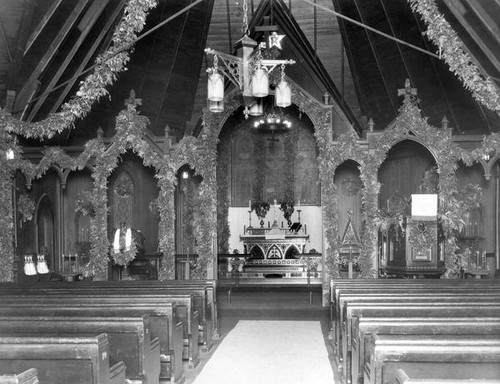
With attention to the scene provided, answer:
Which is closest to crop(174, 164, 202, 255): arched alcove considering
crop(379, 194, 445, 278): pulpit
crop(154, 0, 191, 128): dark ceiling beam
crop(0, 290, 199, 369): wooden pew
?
crop(154, 0, 191, 128): dark ceiling beam

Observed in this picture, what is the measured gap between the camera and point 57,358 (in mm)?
3623

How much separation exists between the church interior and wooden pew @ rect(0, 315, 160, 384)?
2cm

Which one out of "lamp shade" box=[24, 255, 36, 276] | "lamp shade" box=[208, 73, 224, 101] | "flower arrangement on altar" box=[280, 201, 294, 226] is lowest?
"lamp shade" box=[24, 255, 36, 276]

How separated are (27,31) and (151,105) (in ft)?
17.1

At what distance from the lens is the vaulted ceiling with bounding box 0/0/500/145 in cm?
975

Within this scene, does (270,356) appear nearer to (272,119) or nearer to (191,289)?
(191,289)

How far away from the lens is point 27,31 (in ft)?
31.5

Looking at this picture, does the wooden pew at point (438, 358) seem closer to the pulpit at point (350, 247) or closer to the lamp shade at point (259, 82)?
the lamp shade at point (259, 82)

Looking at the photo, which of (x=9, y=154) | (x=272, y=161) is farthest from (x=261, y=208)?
(x=9, y=154)

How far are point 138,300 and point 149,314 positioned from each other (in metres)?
0.48

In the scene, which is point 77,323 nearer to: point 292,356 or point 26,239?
point 292,356

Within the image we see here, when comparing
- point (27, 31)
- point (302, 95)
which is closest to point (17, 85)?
point (27, 31)

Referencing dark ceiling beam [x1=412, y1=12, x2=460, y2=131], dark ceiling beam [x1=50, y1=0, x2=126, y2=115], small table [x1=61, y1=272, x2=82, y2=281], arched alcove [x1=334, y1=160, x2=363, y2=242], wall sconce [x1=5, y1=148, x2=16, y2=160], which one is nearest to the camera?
wall sconce [x1=5, y1=148, x2=16, y2=160]

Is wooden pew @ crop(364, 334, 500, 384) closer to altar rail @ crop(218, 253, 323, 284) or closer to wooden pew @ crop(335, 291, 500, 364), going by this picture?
wooden pew @ crop(335, 291, 500, 364)
